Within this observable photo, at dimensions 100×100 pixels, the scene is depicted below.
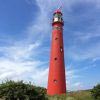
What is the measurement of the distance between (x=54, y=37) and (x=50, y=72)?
19.3 ft

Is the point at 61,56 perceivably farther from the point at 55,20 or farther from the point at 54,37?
the point at 55,20

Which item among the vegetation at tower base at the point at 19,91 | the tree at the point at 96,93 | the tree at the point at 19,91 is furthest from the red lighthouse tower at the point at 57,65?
the tree at the point at 19,91

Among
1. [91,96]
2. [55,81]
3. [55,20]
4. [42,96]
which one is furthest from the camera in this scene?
[55,20]

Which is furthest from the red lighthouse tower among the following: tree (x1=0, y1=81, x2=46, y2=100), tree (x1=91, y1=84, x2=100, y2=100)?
tree (x1=0, y1=81, x2=46, y2=100)

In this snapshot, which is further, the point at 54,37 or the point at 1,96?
the point at 54,37

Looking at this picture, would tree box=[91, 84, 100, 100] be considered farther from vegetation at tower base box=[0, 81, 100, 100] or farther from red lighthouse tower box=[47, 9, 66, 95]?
vegetation at tower base box=[0, 81, 100, 100]

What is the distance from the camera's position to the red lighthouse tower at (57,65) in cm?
4506

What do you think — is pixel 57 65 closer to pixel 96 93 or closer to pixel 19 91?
pixel 96 93

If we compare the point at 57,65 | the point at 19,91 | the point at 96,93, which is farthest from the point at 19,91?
the point at 57,65

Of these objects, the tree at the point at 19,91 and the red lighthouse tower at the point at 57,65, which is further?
the red lighthouse tower at the point at 57,65

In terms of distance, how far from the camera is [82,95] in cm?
3941

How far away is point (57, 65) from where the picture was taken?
45.7 metres

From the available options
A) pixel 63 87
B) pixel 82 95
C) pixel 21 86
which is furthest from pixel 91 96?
pixel 21 86

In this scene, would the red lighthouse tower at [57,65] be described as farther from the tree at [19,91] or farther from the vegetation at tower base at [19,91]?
the tree at [19,91]
